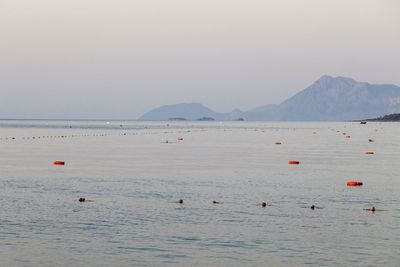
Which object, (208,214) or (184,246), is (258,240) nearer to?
(184,246)

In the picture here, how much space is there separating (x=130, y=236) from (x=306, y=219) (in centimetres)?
846

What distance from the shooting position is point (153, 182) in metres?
41.5

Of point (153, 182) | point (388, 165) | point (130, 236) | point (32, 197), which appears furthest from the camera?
point (388, 165)

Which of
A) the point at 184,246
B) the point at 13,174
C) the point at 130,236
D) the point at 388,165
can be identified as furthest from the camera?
the point at 388,165

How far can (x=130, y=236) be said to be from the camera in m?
23.6

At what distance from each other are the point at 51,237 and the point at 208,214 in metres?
Answer: 8.05

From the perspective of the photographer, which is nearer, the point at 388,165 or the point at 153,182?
the point at 153,182

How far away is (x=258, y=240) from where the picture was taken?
76.0ft

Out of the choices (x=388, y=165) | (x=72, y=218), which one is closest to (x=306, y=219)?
(x=72, y=218)

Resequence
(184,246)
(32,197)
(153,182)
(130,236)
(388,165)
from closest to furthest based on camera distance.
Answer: (184,246) → (130,236) → (32,197) → (153,182) → (388,165)

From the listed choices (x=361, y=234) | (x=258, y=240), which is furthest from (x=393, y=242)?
(x=258, y=240)

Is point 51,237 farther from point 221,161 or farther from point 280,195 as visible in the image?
point 221,161

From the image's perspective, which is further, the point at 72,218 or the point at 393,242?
the point at 72,218

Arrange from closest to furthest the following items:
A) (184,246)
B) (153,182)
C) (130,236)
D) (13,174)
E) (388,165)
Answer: (184,246) < (130,236) < (153,182) < (13,174) < (388,165)
